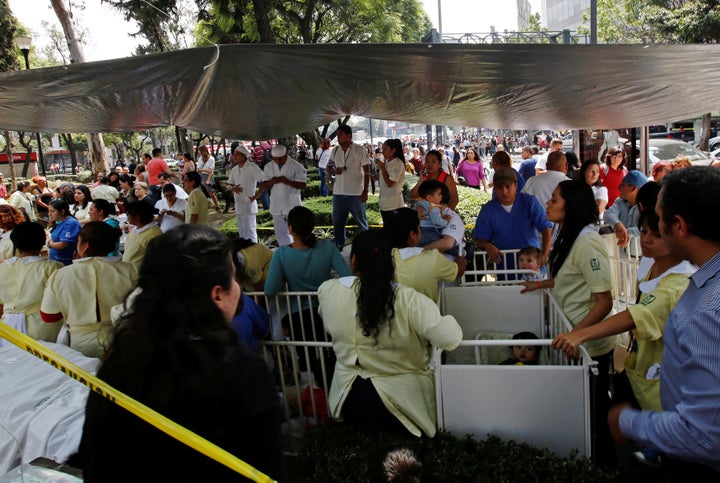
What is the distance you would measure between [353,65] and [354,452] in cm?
268

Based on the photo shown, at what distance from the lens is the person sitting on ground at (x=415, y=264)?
3.53 m

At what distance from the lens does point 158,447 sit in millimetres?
1248

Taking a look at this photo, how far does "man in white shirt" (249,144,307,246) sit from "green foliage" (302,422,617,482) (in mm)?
5640

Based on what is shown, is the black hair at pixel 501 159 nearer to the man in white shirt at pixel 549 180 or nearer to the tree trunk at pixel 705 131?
the man in white shirt at pixel 549 180

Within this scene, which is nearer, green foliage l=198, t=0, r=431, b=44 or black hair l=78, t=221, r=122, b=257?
black hair l=78, t=221, r=122, b=257

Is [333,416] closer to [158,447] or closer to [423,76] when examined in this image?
[158,447]

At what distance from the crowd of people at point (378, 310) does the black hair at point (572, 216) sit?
0.01 metres

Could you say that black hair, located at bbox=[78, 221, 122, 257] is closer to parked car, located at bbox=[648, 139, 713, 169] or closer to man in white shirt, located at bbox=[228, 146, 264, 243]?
man in white shirt, located at bbox=[228, 146, 264, 243]

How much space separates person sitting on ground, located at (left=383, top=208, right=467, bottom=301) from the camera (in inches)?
139

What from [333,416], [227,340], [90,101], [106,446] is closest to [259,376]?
[227,340]

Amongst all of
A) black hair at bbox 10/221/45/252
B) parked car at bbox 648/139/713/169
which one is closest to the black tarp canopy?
black hair at bbox 10/221/45/252

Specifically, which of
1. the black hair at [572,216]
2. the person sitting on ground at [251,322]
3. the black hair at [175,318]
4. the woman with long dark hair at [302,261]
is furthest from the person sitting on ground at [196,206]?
the black hair at [175,318]

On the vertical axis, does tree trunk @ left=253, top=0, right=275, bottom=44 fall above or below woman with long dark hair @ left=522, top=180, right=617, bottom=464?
above

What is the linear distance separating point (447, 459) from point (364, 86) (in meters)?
3.48
